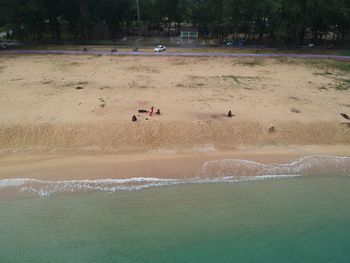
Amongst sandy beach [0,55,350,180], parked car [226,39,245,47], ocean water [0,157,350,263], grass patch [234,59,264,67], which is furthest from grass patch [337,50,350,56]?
ocean water [0,157,350,263]

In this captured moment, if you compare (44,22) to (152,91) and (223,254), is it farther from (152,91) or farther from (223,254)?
(223,254)

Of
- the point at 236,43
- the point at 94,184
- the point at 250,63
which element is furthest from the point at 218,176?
the point at 236,43

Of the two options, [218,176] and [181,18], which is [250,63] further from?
[218,176]

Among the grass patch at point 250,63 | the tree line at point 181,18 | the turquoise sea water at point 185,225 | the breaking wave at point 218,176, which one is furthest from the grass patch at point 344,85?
the turquoise sea water at point 185,225

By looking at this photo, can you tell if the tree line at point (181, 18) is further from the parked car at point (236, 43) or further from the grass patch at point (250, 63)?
the grass patch at point (250, 63)

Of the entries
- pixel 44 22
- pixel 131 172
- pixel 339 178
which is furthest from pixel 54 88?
pixel 44 22

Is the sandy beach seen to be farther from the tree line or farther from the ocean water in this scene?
the tree line
